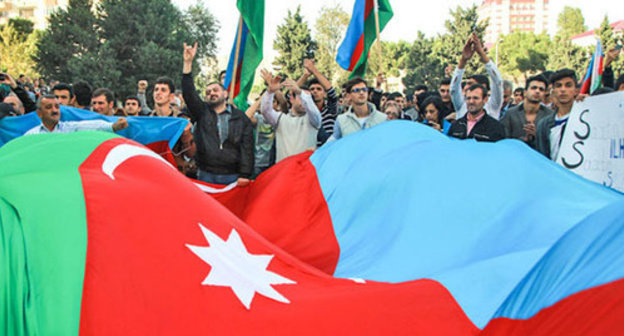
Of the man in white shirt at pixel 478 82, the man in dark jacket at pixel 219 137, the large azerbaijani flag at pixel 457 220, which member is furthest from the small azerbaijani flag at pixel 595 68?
the man in dark jacket at pixel 219 137

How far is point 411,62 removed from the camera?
48.0 meters

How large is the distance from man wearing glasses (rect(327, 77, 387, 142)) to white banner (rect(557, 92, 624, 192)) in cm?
195

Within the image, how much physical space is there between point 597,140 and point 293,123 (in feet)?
10.5

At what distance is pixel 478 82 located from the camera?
Result: 20.0ft

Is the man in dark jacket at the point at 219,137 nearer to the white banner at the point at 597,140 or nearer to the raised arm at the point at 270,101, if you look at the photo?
the raised arm at the point at 270,101

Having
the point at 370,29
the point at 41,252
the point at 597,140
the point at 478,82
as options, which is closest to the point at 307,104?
the point at 478,82

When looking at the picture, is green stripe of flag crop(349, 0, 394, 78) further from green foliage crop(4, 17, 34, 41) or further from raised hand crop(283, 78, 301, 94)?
green foliage crop(4, 17, 34, 41)

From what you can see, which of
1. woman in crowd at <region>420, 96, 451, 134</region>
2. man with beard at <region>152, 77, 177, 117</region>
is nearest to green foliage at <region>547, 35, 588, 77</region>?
woman in crowd at <region>420, 96, 451, 134</region>

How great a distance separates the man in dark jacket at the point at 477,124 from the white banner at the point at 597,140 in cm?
60

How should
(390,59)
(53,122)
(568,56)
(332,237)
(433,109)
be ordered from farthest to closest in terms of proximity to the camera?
(390,59), (568,56), (433,109), (53,122), (332,237)

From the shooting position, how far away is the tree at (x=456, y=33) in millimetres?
46781

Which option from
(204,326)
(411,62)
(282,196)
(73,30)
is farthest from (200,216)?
(411,62)

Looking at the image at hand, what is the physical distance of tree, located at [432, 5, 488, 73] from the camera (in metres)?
46.8

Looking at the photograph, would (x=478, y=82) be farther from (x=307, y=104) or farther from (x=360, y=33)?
(x=360, y=33)
